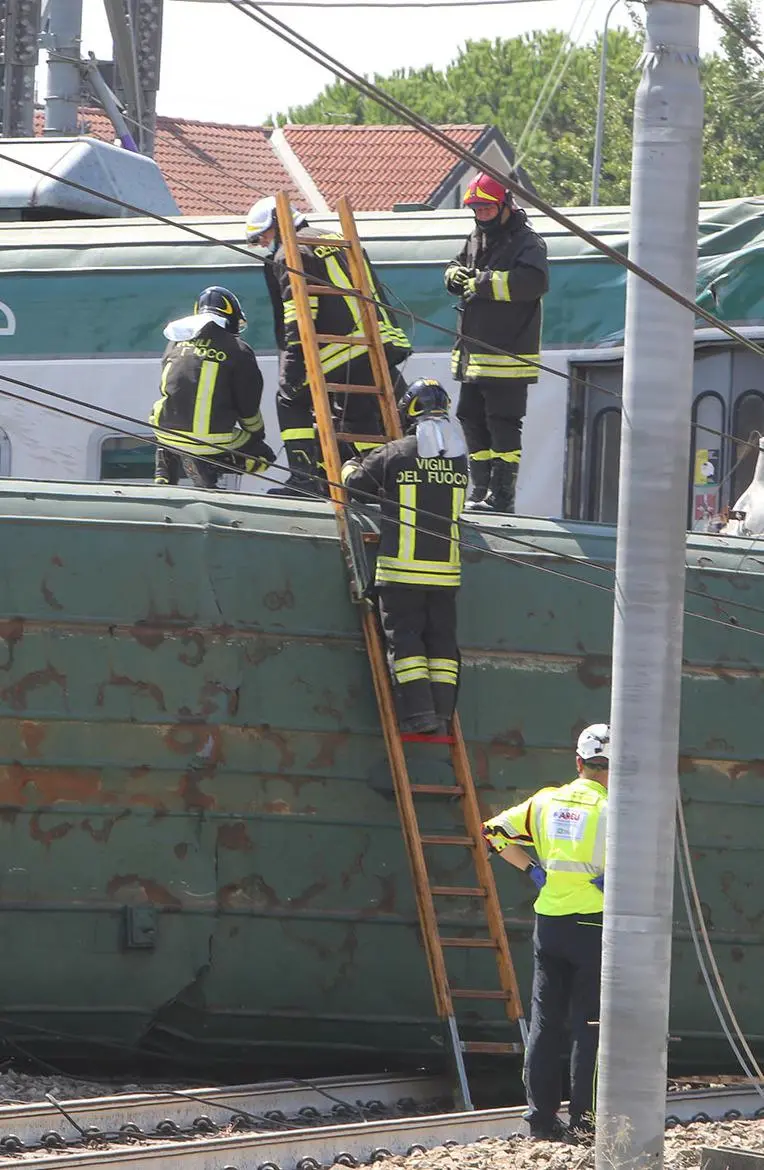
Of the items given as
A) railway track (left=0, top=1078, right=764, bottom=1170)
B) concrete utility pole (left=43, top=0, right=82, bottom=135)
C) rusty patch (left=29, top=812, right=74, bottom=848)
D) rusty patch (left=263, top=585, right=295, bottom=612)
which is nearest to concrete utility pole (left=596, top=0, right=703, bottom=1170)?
railway track (left=0, top=1078, right=764, bottom=1170)

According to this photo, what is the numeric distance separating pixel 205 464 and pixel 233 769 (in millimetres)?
2056

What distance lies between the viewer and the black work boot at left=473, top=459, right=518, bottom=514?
423 inches

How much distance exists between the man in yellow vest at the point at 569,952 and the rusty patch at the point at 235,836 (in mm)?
1574

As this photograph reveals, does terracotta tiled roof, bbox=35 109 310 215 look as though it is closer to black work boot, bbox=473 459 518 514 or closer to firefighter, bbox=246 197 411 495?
firefighter, bbox=246 197 411 495

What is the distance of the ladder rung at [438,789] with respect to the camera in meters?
9.54

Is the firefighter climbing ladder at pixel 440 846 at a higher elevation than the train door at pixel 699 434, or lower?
lower

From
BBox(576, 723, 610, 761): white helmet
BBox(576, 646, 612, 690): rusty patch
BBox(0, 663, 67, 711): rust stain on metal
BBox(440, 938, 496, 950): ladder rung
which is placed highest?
BBox(576, 646, 612, 690): rusty patch

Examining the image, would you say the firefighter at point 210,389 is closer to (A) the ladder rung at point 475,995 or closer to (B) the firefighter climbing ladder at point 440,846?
(B) the firefighter climbing ladder at point 440,846

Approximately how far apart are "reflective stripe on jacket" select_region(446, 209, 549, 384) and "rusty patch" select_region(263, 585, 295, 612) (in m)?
1.75

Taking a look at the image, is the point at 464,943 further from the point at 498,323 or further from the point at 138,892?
the point at 498,323

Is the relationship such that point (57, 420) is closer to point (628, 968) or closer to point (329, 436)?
point (329, 436)

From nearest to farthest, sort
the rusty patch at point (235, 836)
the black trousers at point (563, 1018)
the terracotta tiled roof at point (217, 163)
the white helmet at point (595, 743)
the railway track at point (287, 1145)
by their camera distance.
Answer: the railway track at point (287, 1145), the black trousers at point (563, 1018), the white helmet at point (595, 743), the rusty patch at point (235, 836), the terracotta tiled roof at point (217, 163)

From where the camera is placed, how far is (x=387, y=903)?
9.66 meters

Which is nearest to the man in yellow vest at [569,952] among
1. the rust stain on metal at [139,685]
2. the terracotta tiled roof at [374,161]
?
the rust stain on metal at [139,685]
